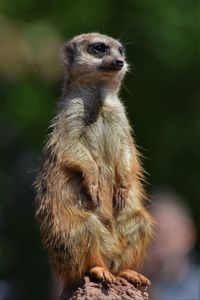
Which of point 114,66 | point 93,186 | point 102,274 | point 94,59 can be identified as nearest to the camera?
point 102,274

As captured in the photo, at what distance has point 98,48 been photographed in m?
10.0

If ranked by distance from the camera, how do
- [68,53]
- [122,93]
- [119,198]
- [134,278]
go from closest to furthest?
[134,278], [119,198], [68,53], [122,93]

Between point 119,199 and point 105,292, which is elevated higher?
point 119,199

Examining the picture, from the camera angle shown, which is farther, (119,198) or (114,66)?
(114,66)

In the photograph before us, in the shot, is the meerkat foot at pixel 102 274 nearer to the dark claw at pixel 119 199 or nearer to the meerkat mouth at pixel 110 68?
the dark claw at pixel 119 199

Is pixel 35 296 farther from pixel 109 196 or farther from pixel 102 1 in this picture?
pixel 109 196

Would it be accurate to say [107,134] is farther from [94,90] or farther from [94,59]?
[94,59]

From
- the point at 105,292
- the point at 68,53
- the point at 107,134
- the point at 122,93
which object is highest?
the point at 122,93

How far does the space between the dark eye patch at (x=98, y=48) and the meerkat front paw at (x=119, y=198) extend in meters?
0.95

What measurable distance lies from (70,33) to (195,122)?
5.77ft

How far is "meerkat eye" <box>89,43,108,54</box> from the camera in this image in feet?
32.8

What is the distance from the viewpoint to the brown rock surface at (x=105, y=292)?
8766mm

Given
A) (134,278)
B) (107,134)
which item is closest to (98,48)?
(107,134)

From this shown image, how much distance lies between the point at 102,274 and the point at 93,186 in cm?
57
